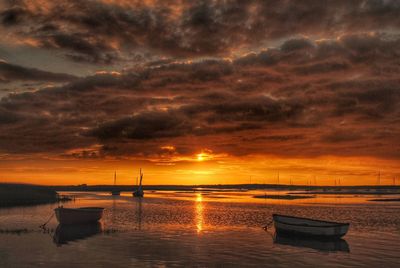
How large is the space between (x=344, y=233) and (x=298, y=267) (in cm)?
2009

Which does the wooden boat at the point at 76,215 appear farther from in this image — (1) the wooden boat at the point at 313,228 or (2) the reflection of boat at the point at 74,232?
(1) the wooden boat at the point at 313,228

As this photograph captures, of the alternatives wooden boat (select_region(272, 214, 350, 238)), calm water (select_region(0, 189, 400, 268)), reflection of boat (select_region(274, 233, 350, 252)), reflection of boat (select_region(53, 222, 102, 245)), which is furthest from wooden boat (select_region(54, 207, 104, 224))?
reflection of boat (select_region(274, 233, 350, 252))

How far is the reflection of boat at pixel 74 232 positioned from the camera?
46.6 m

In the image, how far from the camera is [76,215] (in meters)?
60.2

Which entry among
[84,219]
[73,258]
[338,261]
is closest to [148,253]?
[73,258]

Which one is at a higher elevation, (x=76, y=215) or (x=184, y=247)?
(x=76, y=215)

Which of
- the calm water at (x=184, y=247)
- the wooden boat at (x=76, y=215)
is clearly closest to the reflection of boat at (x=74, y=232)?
the calm water at (x=184, y=247)

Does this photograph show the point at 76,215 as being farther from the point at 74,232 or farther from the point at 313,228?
the point at 313,228

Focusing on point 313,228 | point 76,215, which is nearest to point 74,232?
point 76,215

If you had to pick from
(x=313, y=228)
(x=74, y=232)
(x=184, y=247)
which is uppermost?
(x=313, y=228)

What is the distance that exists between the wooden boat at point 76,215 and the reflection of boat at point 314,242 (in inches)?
1090

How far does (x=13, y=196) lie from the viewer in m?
116

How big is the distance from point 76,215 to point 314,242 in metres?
33.5

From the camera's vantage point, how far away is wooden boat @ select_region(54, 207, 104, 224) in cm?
5859
